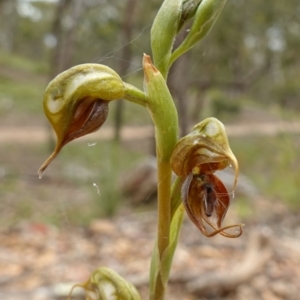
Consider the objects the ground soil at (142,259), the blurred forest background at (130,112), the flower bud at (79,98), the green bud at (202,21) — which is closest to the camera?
the flower bud at (79,98)

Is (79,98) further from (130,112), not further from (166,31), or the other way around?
(130,112)

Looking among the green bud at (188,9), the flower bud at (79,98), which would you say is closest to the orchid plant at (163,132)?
the flower bud at (79,98)

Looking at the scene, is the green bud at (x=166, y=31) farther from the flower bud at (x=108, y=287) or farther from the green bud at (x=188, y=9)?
the flower bud at (x=108, y=287)

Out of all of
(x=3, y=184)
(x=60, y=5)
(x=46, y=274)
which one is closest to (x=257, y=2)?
(x=60, y=5)

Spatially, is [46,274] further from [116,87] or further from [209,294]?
[116,87]

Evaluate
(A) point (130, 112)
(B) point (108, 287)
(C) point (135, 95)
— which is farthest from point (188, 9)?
(A) point (130, 112)

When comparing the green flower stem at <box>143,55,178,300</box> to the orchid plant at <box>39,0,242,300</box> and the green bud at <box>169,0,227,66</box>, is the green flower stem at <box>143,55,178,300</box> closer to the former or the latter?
the orchid plant at <box>39,0,242,300</box>

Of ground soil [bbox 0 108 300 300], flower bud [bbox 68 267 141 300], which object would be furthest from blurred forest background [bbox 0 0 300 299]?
ground soil [bbox 0 108 300 300]

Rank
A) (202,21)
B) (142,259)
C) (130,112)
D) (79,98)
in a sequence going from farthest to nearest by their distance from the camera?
(130,112) → (142,259) → (202,21) → (79,98)
